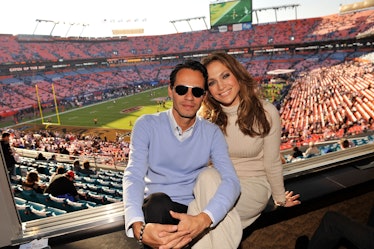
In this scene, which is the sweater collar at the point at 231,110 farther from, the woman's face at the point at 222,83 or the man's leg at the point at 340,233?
the man's leg at the point at 340,233

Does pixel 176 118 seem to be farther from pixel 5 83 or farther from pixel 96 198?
pixel 5 83

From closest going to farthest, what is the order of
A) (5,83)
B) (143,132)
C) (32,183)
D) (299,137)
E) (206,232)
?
(206,232) < (143,132) < (32,183) < (299,137) < (5,83)

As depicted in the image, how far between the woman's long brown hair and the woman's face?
3 cm

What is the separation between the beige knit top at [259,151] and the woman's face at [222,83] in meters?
0.11

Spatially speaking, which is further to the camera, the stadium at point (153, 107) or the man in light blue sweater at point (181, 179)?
the stadium at point (153, 107)

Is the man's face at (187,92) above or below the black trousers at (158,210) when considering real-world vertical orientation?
above

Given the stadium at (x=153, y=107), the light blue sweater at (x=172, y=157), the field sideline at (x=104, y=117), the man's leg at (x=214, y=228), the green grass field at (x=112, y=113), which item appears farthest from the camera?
the green grass field at (x=112, y=113)

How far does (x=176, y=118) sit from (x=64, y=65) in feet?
136

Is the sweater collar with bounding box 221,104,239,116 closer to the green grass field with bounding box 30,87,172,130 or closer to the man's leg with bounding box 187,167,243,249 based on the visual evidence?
the man's leg with bounding box 187,167,243,249

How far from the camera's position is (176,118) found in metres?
1.69

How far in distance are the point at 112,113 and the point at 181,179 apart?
884 inches

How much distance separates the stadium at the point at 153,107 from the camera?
2.15 metres

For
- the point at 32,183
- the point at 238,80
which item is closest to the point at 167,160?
the point at 238,80

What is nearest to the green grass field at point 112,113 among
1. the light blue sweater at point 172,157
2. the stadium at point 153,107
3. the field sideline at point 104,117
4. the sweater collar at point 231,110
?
the field sideline at point 104,117
